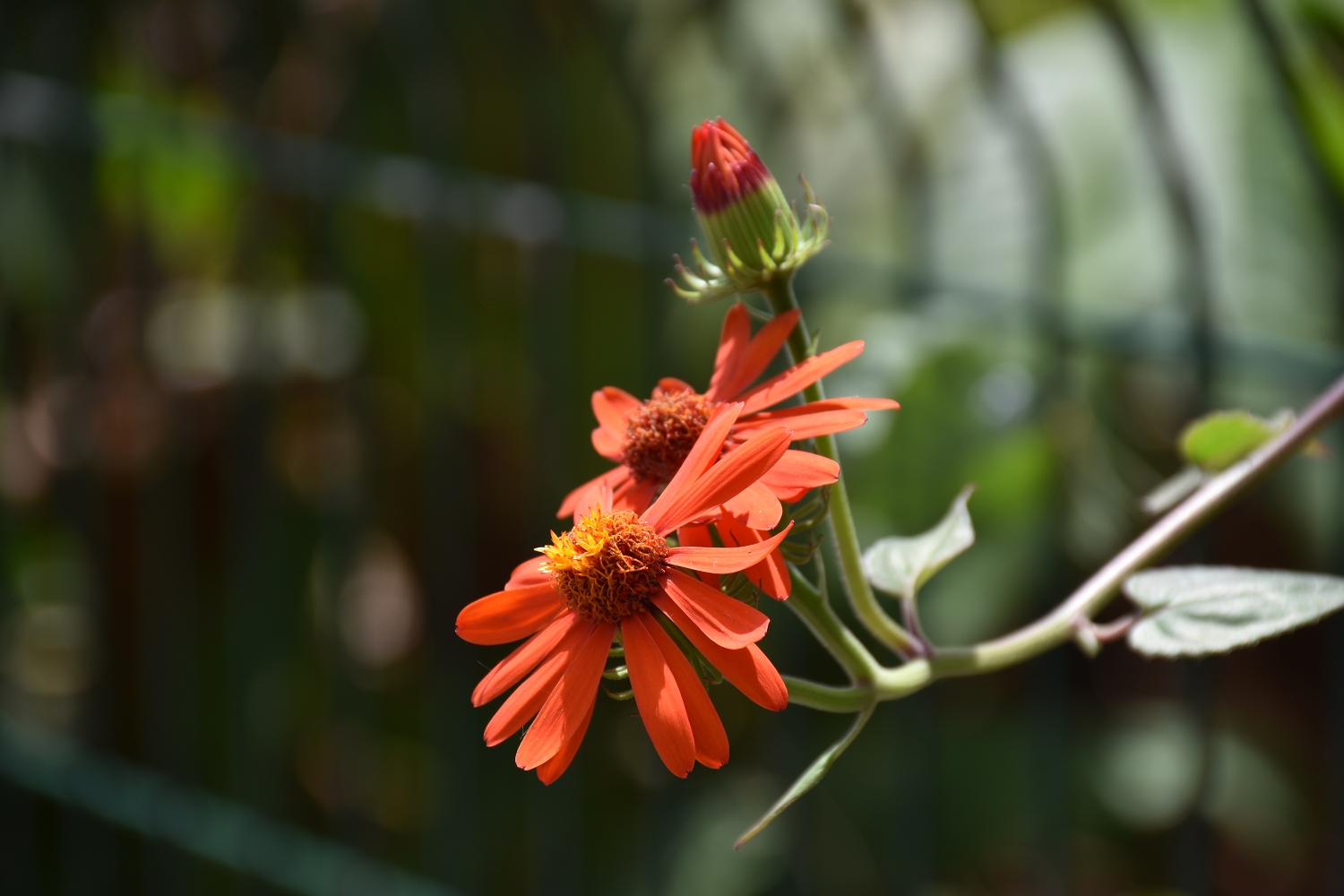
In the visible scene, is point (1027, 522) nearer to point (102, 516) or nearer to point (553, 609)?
point (553, 609)

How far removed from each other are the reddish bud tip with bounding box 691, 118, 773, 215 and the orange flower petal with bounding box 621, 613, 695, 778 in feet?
0.44

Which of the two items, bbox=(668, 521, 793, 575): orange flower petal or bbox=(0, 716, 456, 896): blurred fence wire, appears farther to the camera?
bbox=(0, 716, 456, 896): blurred fence wire

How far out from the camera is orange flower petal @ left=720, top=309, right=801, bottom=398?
353mm


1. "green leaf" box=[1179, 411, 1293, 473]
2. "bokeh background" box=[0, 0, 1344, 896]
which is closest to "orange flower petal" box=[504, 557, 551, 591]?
"green leaf" box=[1179, 411, 1293, 473]

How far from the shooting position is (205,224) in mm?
1989

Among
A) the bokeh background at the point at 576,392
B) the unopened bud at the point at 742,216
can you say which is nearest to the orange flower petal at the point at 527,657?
the unopened bud at the point at 742,216

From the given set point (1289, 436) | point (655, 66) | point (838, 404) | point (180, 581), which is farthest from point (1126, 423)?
point (180, 581)

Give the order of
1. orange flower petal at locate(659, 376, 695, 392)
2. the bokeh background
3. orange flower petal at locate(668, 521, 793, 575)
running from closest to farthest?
orange flower petal at locate(668, 521, 793, 575)
orange flower petal at locate(659, 376, 695, 392)
the bokeh background

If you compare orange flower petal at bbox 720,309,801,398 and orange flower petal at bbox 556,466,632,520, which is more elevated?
orange flower petal at bbox 720,309,801,398

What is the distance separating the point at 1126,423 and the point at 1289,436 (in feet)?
3.11

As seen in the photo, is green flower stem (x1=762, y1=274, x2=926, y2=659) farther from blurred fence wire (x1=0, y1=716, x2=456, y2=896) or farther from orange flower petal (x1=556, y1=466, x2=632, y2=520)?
blurred fence wire (x1=0, y1=716, x2=456, y2=896)

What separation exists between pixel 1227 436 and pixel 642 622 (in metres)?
0.25

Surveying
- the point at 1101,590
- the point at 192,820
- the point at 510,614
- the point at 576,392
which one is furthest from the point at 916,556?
the point at 192,820

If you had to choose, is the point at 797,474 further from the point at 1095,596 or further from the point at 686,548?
the point at 1095,596
